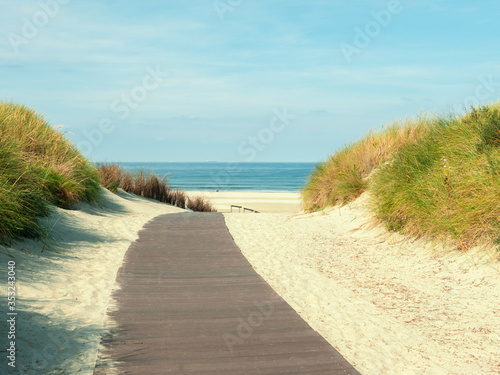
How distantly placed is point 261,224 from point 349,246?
3.79 m

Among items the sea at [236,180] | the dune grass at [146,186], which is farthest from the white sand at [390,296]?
the dune grass at [146,186]

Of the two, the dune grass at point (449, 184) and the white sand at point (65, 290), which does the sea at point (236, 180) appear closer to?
the dune grass at point (449, 184)

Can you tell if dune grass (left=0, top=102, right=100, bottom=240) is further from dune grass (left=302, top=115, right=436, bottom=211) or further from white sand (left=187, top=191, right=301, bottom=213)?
white sand (left=187, top=191, right=301, bottom=213)

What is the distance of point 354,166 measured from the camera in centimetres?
1346

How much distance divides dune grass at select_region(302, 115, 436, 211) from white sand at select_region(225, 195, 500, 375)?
8.32 ft

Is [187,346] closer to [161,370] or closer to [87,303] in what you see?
[161,370]

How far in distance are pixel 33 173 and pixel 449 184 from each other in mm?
8054

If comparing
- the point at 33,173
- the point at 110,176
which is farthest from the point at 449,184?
the point at 110,176

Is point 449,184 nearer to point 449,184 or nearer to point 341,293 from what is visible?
point 449,184

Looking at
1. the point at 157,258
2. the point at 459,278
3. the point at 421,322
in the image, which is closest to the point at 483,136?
the point at 459,278

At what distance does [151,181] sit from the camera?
2116 centimetres

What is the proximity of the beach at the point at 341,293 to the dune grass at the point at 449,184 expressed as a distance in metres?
0.37

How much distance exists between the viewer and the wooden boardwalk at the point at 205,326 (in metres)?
3.92

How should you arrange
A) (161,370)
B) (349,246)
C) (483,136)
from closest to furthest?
(161,370), (483,136), (349,246)
